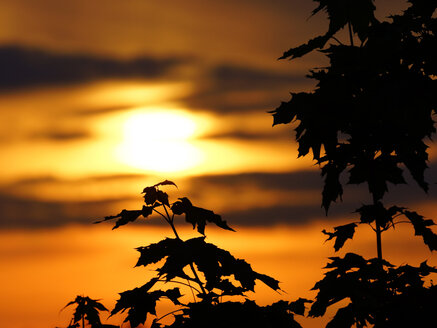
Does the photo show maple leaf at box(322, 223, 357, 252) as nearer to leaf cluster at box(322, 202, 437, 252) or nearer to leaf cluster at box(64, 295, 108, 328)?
leaf cluster at box(322, 202, 437, 252)

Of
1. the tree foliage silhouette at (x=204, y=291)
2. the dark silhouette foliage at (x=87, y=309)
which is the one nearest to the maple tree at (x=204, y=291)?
the tree foliage silhouette at (x=204, y=291)

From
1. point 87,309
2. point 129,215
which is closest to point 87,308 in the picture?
point 87,309

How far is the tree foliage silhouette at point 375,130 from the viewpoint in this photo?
9.43m

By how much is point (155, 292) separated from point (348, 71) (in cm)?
414

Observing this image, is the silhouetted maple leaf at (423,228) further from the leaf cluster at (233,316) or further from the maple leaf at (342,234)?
the leaf cluster at (233,316)

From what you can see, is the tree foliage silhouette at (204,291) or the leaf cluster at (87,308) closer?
the tree foliage silhouette at (204,291)

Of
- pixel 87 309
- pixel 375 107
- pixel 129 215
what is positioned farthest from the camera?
pixel 87 309

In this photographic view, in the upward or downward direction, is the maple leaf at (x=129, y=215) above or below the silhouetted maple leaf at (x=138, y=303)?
above

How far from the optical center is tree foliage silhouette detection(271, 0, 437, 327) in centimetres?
943

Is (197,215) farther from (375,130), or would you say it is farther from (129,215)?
(375,130)

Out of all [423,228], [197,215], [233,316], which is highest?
[197,215]

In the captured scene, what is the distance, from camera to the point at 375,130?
34.8ft

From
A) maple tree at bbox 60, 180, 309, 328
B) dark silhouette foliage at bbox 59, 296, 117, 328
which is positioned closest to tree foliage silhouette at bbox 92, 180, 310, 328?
maple tree at bbox 60, 180, 309, 328

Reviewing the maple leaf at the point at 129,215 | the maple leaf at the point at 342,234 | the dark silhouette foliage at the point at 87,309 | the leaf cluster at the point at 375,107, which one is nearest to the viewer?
the leaf cluster at the point at 375,107
